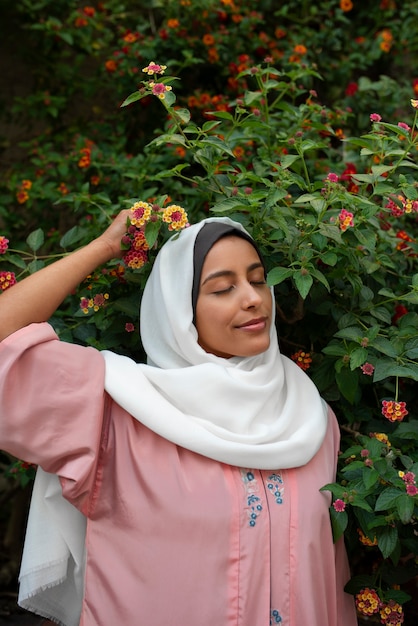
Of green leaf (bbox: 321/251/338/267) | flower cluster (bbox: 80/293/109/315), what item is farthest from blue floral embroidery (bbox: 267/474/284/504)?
flower cluster (bbox: 80/293/109/315)

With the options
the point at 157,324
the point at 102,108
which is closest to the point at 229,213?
the point at 157,324

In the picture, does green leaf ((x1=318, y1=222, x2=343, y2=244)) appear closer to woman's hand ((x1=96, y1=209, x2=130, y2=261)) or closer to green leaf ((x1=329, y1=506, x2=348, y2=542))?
woman's hand ((x1=96, y1=209, x2=130, y2=261))

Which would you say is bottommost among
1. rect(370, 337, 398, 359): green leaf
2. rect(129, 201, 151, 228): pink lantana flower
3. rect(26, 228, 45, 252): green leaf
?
rect(370, 337, 398, 359): green leaf

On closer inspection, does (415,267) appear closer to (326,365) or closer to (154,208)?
(326,365)

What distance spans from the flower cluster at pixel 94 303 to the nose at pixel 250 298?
1.33 feet

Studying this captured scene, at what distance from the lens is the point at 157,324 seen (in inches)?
65.7

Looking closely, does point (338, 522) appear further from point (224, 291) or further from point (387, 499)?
point (224, 291)

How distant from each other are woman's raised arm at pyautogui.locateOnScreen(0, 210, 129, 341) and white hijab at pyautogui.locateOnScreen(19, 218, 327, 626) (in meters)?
0.13

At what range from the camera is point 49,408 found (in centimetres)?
145

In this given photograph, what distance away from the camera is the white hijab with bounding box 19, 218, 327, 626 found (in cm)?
151

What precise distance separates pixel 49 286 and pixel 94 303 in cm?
26

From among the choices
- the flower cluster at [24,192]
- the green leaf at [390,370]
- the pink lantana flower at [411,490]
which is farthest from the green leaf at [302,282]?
the flower cluster at [24,192]

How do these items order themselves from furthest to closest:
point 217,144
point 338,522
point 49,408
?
point 217,144, point 338,522, point 49,408

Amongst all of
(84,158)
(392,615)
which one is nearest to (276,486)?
(392,615)
